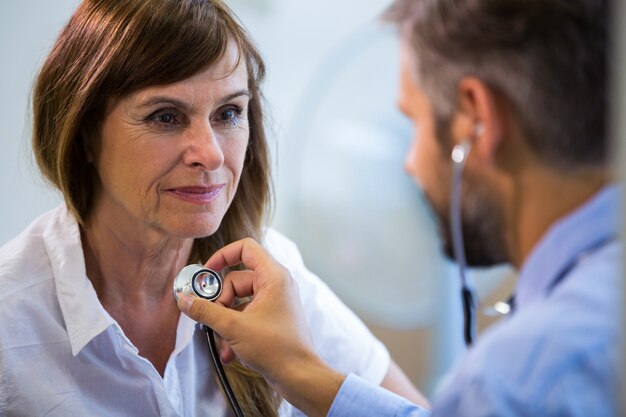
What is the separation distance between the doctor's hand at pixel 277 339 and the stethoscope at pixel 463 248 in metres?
0.23

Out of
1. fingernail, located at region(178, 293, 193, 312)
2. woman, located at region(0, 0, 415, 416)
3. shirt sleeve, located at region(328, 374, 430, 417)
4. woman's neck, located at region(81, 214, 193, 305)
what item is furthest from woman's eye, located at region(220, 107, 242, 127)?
shirt sleeve, located at region(328, 374, 430, 417)

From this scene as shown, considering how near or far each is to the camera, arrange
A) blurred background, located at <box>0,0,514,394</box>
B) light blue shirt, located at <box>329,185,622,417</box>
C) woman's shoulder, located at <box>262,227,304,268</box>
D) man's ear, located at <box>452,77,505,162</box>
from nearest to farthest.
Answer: light blue shirt, located at <box>329,185,622,417</box> → man's ear, located at <box>452,77,505,162</box> → woman's shoulder, located at <box>262,227,304,268</box> → blurred background, located at <box>0,0,514,394</box>

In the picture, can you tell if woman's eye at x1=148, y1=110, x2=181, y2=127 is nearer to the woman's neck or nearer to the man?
the woman's neck

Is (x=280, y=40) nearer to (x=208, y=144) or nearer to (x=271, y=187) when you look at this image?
(x=271, y=187)

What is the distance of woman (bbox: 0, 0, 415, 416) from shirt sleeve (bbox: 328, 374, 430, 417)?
0.33 m

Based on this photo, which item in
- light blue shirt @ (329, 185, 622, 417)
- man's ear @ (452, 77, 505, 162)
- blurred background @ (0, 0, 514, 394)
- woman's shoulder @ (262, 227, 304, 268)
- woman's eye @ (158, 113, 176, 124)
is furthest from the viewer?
blurred background @ (0, 0, 514, 394)

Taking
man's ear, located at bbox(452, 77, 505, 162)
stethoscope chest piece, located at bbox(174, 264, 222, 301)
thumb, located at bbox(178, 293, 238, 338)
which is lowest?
thumb, located at bbox(178, 293, 238, 338)

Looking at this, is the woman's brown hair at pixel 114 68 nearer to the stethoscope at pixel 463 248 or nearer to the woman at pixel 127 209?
the woman at pixel 127 209

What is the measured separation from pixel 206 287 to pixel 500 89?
0.60 m

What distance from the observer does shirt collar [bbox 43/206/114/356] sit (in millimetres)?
1281


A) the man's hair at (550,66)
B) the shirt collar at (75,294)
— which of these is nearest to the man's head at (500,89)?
the man's hair at (550,66)

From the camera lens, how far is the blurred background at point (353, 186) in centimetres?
192

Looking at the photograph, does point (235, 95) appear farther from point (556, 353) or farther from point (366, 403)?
point (556, 353)

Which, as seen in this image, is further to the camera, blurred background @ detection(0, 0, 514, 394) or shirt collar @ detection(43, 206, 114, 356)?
blurred background @ detection(0, 0, 514, 394)
